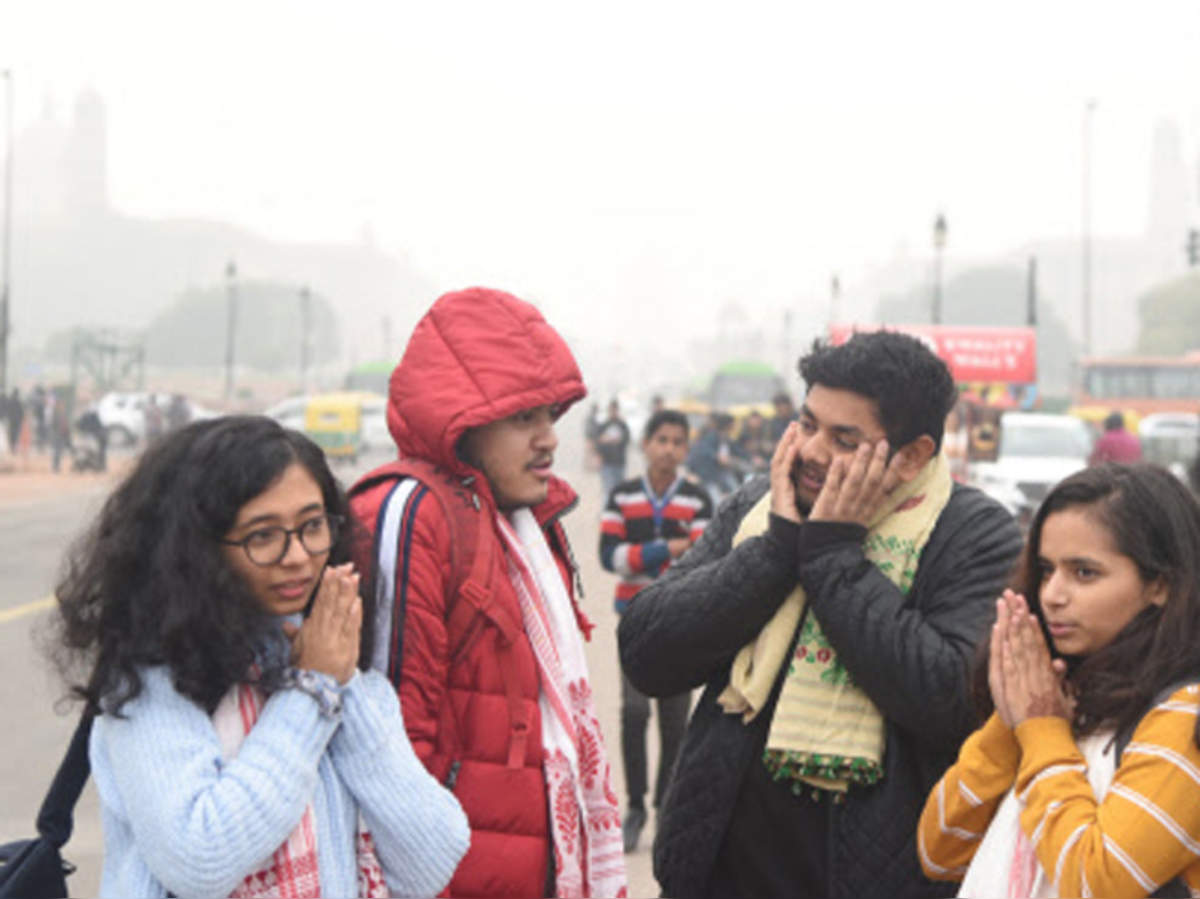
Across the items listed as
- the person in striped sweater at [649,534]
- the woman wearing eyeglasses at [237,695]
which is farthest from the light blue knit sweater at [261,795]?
the person in striped sweater at [649,534]

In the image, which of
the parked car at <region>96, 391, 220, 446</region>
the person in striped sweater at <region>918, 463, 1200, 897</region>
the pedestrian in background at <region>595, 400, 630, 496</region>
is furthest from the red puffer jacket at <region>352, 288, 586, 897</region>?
the parked car at <region>96, 391, 220, 446</region>

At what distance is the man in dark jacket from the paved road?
3.42 feet

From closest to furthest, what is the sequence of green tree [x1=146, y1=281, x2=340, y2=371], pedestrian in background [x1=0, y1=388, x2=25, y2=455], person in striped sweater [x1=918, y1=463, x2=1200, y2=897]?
person in striped sweater [x1=918, y1=463, x2=1200, y2=897], pedestrian in background [x1=0, y1=388, x2=25, y2=455], green tree [x1=146, y1=281, x2=340, y2=371]

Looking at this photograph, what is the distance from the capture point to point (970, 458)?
2416 centimetres

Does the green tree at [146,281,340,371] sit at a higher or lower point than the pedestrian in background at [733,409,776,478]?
higher

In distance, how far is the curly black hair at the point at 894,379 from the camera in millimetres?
2893

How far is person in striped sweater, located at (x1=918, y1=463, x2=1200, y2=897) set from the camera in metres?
2.10

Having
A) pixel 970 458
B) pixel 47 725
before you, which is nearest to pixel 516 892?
pixel 47 725

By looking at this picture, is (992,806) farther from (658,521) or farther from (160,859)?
(658,521)

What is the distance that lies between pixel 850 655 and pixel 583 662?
53 cm

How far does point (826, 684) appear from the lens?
2.79 m

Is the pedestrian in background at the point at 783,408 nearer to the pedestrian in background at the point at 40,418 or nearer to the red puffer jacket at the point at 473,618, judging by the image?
the red puffer jacket at the point at 473,618

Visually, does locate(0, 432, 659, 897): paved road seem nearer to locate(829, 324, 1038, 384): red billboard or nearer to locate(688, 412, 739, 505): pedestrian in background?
locate(688, 412, 739, 505): pedestrian in background

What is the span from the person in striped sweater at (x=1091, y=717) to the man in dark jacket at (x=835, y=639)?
23cm
